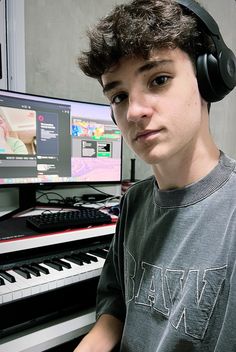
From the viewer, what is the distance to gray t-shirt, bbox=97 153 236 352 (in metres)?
0.54

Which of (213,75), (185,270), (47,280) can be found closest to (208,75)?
(213,75)

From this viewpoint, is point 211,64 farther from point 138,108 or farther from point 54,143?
point 54,143

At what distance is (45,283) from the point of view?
83cm

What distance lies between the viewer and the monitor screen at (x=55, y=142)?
1165 mm

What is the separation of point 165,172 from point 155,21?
30cm

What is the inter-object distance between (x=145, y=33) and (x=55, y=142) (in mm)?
792

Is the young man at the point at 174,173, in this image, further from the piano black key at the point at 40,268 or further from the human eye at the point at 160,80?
the piano black key at the point at 40,268

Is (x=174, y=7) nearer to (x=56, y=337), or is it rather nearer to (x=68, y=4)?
(x=56, y=337)

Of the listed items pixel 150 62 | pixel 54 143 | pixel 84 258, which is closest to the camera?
pixel 150 62

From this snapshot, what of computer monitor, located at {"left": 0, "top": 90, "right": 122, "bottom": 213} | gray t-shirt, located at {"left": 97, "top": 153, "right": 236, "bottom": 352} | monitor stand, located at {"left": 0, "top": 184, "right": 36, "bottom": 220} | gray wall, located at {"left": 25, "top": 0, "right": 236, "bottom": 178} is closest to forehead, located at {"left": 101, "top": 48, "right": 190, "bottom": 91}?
gray t-shirt, located at {"left": 97, "top": 153, "right": 236, "bottom": 352}

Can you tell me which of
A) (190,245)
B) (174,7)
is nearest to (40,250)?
(190,245)

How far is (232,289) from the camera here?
1.70ft

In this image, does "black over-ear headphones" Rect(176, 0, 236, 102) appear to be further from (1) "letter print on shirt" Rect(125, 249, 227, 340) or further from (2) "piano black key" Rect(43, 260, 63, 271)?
(2) "piano black key" Rect(43, 260, 63, 271)

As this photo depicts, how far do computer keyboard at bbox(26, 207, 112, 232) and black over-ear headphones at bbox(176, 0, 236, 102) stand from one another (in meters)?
0.63
